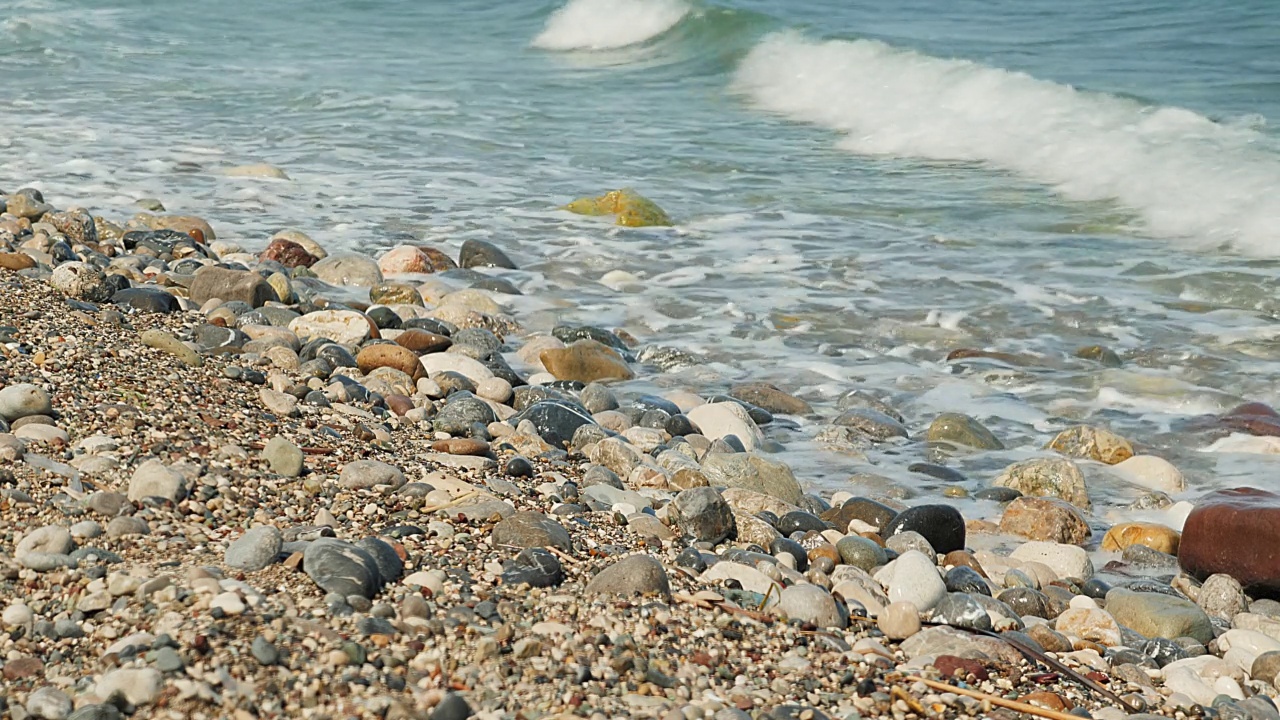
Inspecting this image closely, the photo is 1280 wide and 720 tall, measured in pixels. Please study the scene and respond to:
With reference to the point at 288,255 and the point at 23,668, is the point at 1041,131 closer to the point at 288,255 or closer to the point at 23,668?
the point at 288,255

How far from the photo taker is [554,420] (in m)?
3.97

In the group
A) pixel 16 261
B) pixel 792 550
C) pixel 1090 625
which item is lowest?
pixel 1090 625

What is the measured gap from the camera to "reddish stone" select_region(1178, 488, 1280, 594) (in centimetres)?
332

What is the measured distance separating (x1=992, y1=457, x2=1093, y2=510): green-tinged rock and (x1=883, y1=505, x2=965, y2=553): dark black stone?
58 cm

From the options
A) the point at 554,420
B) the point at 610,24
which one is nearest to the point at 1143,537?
the point at 554,420

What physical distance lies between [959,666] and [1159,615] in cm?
89

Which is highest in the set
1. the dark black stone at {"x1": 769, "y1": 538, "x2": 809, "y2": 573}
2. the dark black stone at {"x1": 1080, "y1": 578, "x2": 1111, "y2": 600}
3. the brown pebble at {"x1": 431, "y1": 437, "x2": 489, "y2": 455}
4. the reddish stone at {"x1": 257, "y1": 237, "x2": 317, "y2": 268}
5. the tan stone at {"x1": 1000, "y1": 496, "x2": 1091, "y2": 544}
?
the reddish stone at {"x1": 257, "y1": 237, "x2": 317, "y2": 268}

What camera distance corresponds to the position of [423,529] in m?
2.69

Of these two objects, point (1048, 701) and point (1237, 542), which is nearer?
point (1048, 701)

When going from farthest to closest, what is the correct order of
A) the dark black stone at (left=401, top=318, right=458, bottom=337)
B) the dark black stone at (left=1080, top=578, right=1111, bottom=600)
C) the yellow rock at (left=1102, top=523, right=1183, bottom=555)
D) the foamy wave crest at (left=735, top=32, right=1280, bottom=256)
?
the foamy wave crest at (left=735, top=32, right=1280, bottom=256) → the dark black stone at (left=401, top=318, right=458, bottom=337) → the yellow rock at (left=1102, top=523, right=1183, bottom=555) → the dark black stone at (left=1080, top=578, right=1111, bottom=600)

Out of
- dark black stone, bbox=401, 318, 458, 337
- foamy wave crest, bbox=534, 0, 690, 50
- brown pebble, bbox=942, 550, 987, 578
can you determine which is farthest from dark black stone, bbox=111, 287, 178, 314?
foamy wave crest, bbox=534, 0, 690, 50

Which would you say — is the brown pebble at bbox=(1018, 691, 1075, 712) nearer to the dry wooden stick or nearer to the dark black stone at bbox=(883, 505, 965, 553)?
the dry wooden stick

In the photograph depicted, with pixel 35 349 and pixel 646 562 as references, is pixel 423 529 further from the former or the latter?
pixel 35 349

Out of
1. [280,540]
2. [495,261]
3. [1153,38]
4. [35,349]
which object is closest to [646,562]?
[280,540]
